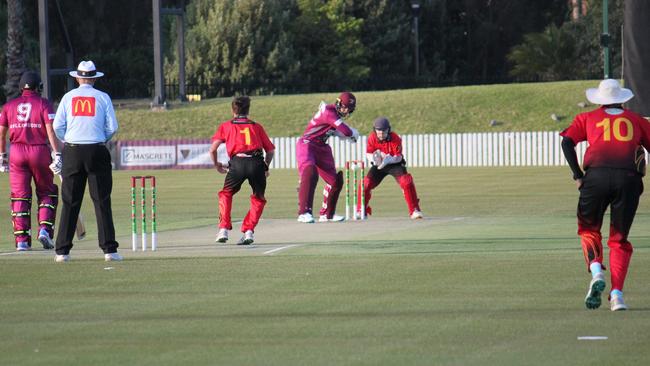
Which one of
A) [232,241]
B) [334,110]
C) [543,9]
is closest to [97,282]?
[232,241]

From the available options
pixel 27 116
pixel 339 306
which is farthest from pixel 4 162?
pixel 339 306

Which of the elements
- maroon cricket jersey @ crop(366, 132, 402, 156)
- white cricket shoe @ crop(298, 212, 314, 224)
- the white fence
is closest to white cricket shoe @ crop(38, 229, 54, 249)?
white cricket shoe @ crop(298, 212, 314, 224)

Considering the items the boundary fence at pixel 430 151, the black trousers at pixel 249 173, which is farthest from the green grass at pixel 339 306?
the boundary fence at pixel 430 151

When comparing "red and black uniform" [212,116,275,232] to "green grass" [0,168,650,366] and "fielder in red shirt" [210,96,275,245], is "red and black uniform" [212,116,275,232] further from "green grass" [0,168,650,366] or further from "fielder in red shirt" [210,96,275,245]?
"green grass" [0,168,650,366]

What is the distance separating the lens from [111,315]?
10672 mm

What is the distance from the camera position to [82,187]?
14.9m

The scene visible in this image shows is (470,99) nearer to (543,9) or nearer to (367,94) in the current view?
(367,94)

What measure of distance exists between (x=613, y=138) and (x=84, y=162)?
630cm

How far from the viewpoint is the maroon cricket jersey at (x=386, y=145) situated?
71.7 ft

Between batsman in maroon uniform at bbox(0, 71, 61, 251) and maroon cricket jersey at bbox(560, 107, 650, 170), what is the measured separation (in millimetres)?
7678

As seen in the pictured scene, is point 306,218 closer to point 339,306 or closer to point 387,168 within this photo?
point 387,168

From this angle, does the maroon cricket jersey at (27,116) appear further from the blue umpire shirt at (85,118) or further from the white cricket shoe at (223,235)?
the white cricket shoe at (223,235)

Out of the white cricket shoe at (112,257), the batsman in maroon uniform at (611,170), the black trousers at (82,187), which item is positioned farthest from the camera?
the white cricket shoe at (112,257)

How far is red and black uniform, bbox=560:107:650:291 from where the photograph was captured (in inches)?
427
